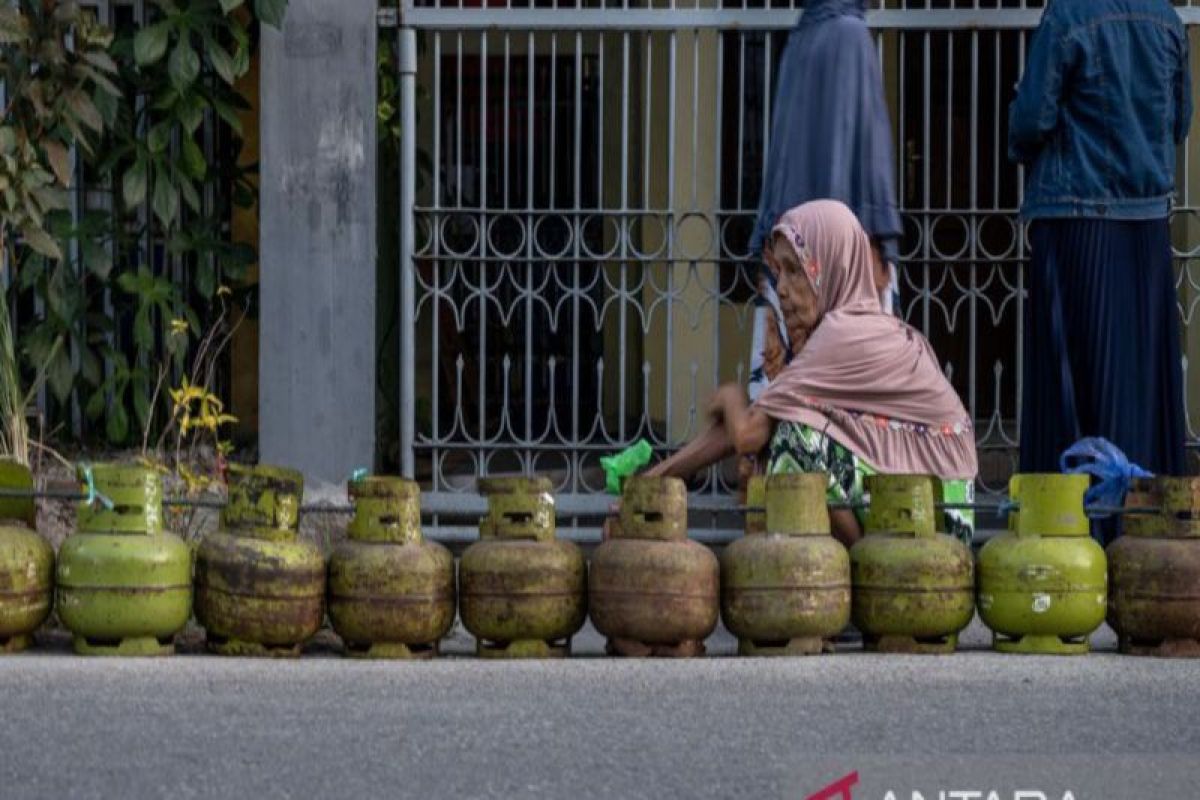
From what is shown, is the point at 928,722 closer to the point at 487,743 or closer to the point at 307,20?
the point at 487,743

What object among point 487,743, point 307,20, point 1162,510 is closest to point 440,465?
point 307,20

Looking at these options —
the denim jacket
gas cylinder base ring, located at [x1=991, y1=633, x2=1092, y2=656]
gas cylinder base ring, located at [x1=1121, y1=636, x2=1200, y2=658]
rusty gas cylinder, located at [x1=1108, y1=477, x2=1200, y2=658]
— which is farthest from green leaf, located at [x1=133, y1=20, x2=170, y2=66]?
gas cylinder base ring, located at [x1=1121, y1=636, x2=1200, y2=658]

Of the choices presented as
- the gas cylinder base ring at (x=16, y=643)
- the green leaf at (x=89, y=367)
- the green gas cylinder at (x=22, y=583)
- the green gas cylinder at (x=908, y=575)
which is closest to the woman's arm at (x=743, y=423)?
the green gas cylinder at (x=908, y=575)

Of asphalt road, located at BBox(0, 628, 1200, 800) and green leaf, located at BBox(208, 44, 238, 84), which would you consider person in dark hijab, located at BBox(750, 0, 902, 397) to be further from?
green leaf, located at BBox(208, 44, 238, 84)

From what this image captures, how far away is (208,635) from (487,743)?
168cm

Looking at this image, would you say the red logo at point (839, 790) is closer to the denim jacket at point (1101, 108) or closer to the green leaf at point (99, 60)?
the denim jacket at point (1101, 108)

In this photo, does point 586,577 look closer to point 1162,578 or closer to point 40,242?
point 1162,578

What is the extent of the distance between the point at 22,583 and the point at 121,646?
0.33 metres

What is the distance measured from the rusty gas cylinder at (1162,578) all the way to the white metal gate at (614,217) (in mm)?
1994

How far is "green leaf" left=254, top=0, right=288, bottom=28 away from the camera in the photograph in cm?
878

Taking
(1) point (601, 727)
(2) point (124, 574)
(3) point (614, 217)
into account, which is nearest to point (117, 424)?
(3) point (614, 217)

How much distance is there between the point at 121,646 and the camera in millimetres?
6969

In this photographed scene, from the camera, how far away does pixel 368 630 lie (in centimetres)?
699

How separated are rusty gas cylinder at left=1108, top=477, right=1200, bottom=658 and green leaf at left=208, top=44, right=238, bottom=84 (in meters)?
3.77
